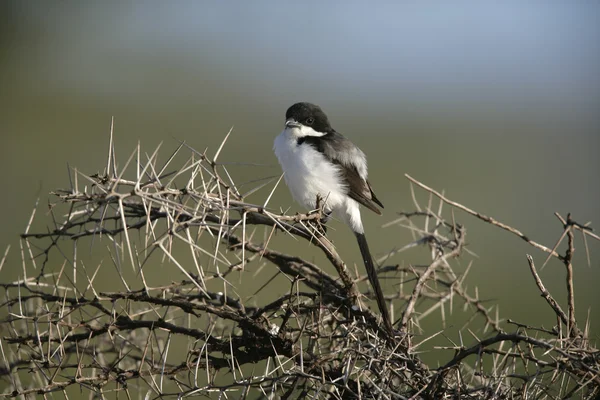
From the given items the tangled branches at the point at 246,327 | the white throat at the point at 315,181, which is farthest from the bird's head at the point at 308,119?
the tangled branches at the point at 246,327

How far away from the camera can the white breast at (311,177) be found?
14.0ft

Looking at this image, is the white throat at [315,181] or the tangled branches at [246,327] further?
the white throat at [315,181]

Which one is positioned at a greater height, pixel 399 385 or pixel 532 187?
pixel 532 187

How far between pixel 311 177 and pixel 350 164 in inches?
12.2

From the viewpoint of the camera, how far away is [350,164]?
443 centimetres

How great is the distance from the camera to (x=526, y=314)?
8.36 meters

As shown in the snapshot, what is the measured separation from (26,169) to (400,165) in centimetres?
792

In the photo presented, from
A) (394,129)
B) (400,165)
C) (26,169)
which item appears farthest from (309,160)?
(394,129)

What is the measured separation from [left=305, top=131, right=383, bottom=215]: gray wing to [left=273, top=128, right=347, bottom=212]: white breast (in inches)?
1.9

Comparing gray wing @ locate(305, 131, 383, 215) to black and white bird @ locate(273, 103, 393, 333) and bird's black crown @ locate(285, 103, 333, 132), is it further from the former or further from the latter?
bird's black crown @ locate(285, 103, 333, 132)

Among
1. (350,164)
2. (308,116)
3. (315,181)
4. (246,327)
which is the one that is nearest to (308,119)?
(308,116)

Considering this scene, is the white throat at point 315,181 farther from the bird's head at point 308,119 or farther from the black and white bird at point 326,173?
the bird's head at point 308,119

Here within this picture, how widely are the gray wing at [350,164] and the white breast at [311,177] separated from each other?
5 cm

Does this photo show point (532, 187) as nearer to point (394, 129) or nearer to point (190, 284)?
point (394, 129)
